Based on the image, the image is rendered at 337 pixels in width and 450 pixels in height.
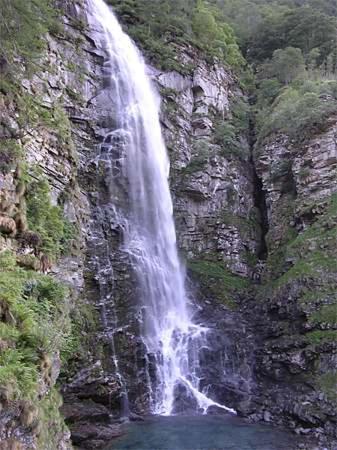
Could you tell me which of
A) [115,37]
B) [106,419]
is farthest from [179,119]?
[106,419]

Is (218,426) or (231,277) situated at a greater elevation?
(231,277)

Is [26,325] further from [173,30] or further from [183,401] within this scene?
[173,30]

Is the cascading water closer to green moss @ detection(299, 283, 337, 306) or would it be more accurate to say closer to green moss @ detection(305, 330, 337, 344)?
green moss @ detection(305, 330, 337, 344)

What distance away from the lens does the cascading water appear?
57.0ft

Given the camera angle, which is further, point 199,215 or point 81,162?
point 199,215

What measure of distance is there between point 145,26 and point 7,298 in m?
24.4

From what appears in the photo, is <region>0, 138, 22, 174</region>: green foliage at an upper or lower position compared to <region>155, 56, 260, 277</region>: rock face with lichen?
lower

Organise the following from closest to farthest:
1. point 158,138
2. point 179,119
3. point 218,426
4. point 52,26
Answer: point 218,426 → point 52,26 → point 158,138 → point 179,119

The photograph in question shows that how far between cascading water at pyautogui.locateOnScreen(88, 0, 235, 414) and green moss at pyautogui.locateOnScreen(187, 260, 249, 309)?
1.31 metres

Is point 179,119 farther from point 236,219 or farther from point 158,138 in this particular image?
point 236,219

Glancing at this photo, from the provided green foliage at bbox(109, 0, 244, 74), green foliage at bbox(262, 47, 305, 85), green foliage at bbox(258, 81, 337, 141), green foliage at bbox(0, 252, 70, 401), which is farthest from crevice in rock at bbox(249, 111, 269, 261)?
green foliage at bbox(0, 252, 70, 401)

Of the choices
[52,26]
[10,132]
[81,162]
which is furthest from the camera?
[52,26]

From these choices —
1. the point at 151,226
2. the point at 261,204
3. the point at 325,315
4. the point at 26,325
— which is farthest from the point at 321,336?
the point at 26,325

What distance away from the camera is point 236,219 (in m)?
24.6
